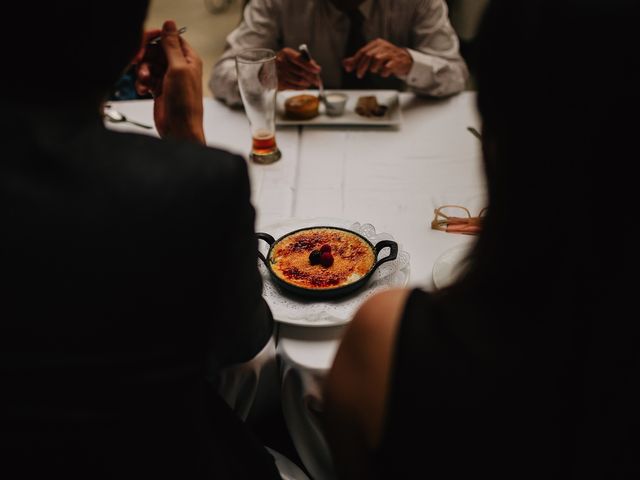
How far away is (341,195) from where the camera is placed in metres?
1.42

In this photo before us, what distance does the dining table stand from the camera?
3.24ft

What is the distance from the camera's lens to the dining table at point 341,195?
989 mm

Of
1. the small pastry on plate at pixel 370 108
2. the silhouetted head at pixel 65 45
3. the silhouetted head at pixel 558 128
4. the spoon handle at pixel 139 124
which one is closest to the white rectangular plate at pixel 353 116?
the small pastry on plate at pixel 370 108

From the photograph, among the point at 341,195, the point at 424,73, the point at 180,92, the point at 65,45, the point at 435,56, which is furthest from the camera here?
the point at 435,56

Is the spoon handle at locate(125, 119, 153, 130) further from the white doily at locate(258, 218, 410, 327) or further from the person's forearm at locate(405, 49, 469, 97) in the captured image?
the person's forearm at locate(405, 49, 469, 97)

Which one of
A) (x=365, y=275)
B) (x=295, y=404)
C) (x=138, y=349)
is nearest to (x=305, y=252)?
(x=365, y=275)

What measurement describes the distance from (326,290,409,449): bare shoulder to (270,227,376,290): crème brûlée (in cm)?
34

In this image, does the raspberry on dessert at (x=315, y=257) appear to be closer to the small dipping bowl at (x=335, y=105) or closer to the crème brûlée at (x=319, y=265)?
the crème brûlée at (x=319, y=265)

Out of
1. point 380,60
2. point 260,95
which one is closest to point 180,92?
point 260,95

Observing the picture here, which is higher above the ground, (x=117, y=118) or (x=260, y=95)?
(x=260, y=95)

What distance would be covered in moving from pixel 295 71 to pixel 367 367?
1499mm

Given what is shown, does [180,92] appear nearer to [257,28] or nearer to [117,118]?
[117,118]

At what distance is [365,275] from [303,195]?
45cm

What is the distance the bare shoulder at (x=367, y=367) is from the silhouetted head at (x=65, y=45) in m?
0.43
